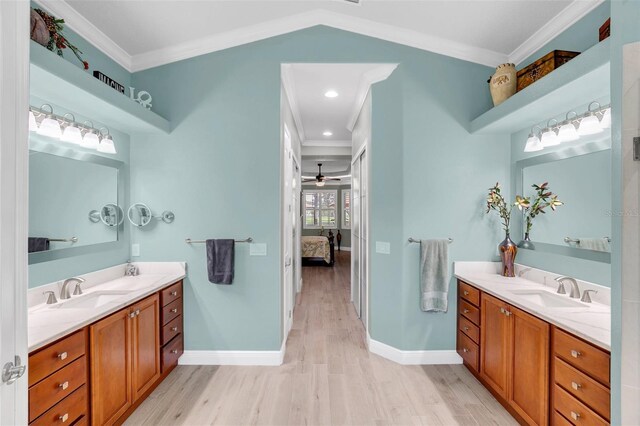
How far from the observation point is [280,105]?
2.87m

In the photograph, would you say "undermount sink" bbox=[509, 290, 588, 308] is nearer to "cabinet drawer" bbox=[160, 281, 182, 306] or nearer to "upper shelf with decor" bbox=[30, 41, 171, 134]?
"cabinet drawer" bbox=[160, 281, 182, 306]

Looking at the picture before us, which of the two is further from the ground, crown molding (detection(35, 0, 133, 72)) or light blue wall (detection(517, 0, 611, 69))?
crown molding (detection(35, 0, 133, 72))

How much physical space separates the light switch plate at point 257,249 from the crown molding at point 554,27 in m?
2.95

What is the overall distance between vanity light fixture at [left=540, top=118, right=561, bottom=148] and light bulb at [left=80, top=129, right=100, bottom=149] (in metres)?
3.50

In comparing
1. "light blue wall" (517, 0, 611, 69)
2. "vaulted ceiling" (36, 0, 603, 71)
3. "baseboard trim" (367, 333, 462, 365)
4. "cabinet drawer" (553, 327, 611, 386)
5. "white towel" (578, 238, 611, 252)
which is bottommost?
"baseboard trim" (367, 333, 462, 365)

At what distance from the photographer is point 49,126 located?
2004 millimetres

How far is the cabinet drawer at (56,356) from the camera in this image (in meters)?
1.39

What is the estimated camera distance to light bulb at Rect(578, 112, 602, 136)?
199 cm

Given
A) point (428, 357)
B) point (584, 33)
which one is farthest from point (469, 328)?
point (584, 33)

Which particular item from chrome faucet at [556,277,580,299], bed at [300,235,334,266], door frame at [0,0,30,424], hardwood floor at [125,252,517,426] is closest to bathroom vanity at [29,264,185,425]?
hardwood floor at [125,252,517,426]

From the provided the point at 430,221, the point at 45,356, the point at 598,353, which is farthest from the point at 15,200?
the point at 430,221

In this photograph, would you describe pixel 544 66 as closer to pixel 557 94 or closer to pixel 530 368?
pixel 557 94

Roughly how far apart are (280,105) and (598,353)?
279 centimetres

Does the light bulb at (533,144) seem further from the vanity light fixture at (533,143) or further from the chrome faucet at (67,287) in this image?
the chrome faucet at (67,287)
